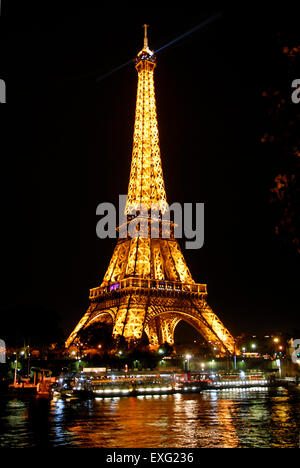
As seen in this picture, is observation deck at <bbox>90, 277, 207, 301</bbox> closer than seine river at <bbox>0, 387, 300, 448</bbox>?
No

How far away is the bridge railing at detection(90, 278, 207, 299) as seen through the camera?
2416 inches

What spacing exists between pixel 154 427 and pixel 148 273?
4519 cm

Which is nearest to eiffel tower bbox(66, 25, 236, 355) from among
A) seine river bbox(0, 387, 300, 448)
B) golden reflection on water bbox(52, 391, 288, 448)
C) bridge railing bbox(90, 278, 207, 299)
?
bridge railing bbox(90, 278, 207, 299)

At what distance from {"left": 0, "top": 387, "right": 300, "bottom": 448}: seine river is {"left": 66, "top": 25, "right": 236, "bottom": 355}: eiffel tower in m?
31.5

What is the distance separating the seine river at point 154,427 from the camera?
1611cm

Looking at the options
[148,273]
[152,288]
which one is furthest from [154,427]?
[148,273]

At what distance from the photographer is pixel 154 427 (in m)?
19.5

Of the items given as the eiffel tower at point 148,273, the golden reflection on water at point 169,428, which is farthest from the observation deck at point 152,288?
the golden reflection on water at point 169,428

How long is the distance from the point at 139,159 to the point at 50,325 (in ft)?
84.8

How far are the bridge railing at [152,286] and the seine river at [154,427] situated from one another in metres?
33.5

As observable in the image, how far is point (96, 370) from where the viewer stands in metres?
52.2

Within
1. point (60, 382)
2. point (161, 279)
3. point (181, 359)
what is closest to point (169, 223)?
point (161, 279)

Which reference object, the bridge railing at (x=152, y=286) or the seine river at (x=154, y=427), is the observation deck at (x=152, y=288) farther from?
the seine river at (x=154, y=427)

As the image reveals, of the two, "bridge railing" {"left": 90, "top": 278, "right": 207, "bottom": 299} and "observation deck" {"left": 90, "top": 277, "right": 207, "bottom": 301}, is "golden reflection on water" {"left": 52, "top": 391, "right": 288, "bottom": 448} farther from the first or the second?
"bridge railing" {"left": 90, "top": 278, "right": 207, "bottom": 299}
